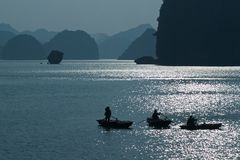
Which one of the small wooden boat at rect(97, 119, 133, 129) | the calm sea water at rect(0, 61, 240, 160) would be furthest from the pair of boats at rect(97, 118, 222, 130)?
the calm sea water at rect(0, 61, 240, 160)

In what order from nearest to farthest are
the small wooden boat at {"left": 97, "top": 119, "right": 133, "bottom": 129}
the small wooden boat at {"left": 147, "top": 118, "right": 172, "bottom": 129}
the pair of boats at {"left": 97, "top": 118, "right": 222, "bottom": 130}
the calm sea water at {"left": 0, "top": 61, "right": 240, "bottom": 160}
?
1. the calm sea water at {"left": 0, "top": 61, "right": 240, "bottom": 160}
2. the pair of boats at {"left": 97, "top": 118, "right": 222, "bottom": 130}
3. the small wooden boat at {"left": 97, "top": 119, "right": 133, "bottom": 129}
4. the small wooden boat at {"left": 147, "top": 118, "right": 172, "bottom": 129}

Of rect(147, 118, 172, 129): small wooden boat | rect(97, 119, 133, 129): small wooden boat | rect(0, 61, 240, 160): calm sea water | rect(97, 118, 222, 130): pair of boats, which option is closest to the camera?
rect(0, 61, 240, 160): calm sea water

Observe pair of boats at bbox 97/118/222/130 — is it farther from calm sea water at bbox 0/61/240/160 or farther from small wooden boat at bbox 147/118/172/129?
calm sea water at bbox 0/61/240/160

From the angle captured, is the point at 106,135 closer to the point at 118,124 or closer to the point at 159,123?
the point at 118,124

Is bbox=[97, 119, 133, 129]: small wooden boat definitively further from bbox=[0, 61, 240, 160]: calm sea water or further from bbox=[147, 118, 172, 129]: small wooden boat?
bbox=[147, 118, 172, 129]: small wooden boat

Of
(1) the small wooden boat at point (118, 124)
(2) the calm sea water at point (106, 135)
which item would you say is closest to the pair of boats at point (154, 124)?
(1) the small wooden boat at point (118, 124)

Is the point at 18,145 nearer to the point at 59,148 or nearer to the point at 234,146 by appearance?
the point at 59,148

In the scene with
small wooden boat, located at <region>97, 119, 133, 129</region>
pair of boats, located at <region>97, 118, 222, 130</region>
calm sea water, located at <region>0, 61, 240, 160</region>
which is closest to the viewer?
calm sea water, located at <region>0, 61, 240, 160</region>

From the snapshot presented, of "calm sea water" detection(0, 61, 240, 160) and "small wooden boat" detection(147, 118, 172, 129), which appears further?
"small wooden boat" detection(147, 118, 172, 129)

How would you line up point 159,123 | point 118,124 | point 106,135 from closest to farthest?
1. point 106,135
2. point 118,124
3. point 159,123

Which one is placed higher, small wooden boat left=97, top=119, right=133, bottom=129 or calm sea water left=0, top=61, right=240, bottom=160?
small wooden boat left=97, top=119, right=133, bottom=129

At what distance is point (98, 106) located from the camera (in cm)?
11700

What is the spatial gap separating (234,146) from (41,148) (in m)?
18.9

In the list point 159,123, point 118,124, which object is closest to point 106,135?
point 118,124
